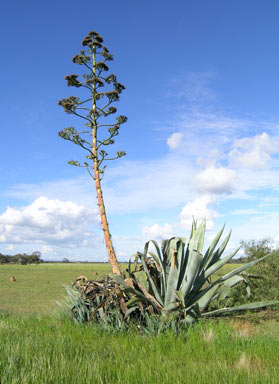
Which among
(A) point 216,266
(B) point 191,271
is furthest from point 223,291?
(B) point 191,271

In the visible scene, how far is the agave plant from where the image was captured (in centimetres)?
600

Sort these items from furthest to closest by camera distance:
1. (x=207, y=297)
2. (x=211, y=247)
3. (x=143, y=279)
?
(x=211, y=247) < (x=143, y=279) < (x=207, y=297)

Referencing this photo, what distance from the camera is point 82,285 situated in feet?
23.2

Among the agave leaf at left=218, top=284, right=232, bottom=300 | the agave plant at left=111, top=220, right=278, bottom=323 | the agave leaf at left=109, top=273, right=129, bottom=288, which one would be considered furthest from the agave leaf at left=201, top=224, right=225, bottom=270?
the agave leaf at left=109, top=273, right=129, bottom=288

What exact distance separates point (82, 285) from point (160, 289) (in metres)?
1.48

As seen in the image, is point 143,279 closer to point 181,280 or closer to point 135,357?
point 181,280

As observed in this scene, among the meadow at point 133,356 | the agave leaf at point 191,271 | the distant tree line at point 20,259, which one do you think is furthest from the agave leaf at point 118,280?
the distant tree line at point 20,259

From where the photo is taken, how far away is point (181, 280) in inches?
261

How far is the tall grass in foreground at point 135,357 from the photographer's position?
3504 mm

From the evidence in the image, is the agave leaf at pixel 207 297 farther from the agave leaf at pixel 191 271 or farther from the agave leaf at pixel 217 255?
the agave leaf at pixel 217 255

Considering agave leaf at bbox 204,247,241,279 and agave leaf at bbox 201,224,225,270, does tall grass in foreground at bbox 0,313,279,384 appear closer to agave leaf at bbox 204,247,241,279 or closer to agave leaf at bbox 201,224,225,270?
agave leaf at bbox 204,247,241,279

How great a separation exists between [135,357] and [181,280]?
2.48 meters

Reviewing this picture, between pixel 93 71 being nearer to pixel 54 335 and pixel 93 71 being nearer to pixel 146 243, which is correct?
pixel 146 243

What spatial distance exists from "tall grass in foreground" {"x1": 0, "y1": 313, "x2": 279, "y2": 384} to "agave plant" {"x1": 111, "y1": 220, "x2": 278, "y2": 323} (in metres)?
0.55
